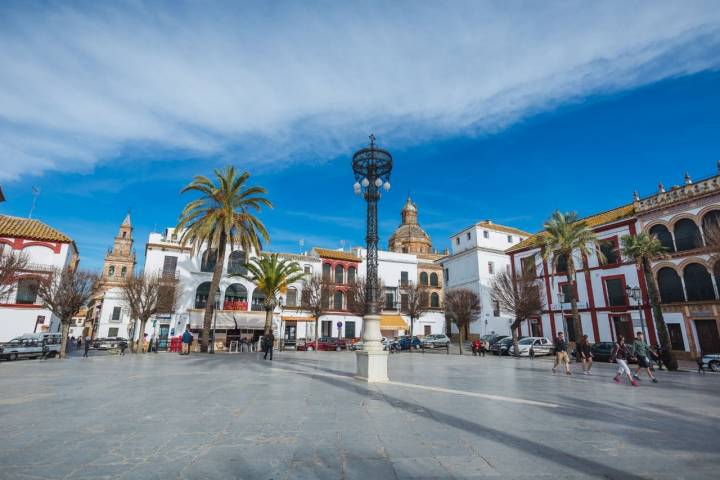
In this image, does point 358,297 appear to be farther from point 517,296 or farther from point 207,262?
point 207,262

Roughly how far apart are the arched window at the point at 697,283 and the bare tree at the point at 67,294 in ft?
141

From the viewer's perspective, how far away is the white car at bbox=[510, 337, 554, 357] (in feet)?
94.0

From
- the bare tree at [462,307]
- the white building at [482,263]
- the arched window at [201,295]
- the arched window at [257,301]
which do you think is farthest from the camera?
the white building at [482,263]

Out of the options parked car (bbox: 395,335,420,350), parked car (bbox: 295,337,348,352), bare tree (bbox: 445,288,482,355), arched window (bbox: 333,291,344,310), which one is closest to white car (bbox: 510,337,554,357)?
bare tree (bbox: 445,288,482,355)

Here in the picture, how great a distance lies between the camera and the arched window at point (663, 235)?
27703 millimetres

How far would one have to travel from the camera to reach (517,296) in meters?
29.7

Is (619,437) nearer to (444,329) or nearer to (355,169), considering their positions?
(355,169)

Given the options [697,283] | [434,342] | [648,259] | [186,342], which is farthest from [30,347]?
[697,283]

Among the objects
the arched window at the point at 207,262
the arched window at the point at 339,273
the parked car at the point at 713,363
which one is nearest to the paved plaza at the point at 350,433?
the parked car at the point at 713,363

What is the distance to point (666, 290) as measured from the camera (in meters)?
28.2

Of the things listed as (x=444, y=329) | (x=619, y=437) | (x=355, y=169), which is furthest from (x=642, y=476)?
(x=444, y=329)

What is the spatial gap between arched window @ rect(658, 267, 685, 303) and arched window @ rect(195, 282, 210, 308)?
3881 cm

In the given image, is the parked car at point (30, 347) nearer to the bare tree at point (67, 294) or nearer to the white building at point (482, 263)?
the bare tree at point (67, 294)

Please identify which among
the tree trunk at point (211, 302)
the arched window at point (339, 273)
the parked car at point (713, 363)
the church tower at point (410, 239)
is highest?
the church tower at point (410, 239)
